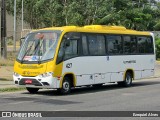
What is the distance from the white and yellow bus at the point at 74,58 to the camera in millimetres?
18031

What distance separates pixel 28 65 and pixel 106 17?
107 feet

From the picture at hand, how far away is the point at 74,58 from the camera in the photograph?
1900cm

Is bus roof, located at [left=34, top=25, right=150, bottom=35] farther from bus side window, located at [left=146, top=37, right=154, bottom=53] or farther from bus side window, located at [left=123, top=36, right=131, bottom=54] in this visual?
bus side window, located at [left=146, top=37, right=154, bottom=53]

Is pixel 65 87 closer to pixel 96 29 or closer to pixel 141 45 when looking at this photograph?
pixel 96 29

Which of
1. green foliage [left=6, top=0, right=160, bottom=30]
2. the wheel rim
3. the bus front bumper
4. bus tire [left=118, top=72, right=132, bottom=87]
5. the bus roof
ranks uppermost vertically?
green foliage [left=6, top=0, right=160, bottom=30]

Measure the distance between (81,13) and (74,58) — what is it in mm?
34553

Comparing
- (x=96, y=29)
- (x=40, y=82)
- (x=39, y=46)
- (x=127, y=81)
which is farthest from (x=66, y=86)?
(x=127, y=81)

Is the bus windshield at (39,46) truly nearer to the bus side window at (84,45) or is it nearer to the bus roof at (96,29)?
the bus roof at (96,29)

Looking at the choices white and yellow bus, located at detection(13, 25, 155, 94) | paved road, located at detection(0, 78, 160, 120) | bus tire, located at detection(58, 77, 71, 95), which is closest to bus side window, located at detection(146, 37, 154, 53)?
white and yellow bus, located at detection(13, 25, 155, 94)

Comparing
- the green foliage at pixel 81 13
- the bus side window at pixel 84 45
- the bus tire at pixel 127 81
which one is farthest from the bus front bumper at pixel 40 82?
the green foliage at pixel 81 13

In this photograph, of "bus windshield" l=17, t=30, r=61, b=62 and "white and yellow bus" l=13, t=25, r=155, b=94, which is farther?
"bus windshield" l=17, t=30, r=61, b=62

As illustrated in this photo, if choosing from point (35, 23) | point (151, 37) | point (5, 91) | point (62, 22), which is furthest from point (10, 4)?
point (5, 91)

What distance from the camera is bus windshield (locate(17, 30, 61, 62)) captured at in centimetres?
1816

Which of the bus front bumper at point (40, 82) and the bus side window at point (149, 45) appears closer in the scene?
the bus front bumper at point (40, 82)
